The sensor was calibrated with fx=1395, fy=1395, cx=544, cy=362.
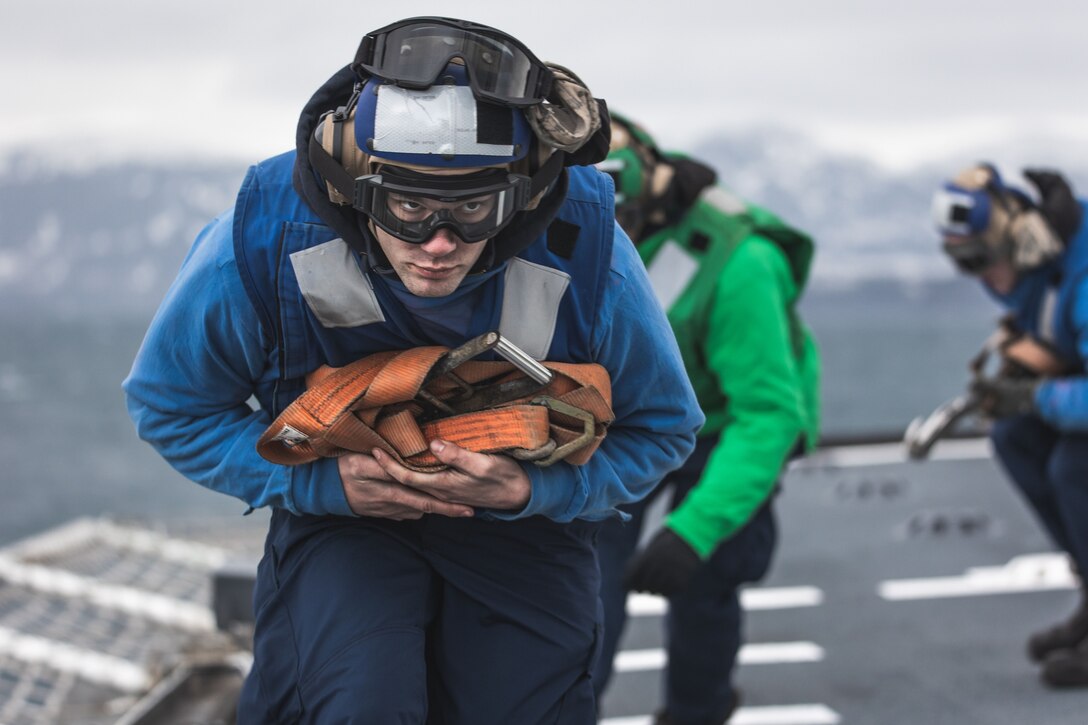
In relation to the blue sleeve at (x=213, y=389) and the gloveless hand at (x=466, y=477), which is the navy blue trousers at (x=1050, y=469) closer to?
the gloveless hand at (x=466, y=477)

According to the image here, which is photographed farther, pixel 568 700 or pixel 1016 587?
pixel 1016 587

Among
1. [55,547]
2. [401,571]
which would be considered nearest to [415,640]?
[401,571]

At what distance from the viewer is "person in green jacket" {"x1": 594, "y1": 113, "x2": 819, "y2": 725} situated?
142 inches

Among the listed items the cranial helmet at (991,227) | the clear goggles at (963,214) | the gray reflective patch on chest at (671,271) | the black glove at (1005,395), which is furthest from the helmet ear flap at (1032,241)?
the gray reflective patch on chest at (671,271)

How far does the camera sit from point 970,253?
178 inches

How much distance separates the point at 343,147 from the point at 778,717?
3.04 m

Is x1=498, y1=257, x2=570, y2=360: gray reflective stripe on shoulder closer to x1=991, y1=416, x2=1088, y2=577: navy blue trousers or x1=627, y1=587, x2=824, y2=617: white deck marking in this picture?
x1=991, y1=416, x2=1088, y2=577: navy blue trousers

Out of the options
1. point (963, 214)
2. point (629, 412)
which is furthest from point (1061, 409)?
point (629, 412)

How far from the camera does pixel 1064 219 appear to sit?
4.45m

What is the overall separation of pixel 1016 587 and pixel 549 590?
393 cm

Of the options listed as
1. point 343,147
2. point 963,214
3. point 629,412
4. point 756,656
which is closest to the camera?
point 343,147

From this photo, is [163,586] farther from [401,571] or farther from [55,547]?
[401,571]

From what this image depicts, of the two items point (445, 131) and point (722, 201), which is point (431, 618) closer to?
point (445, 131)

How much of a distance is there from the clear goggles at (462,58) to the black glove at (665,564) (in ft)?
5.53
